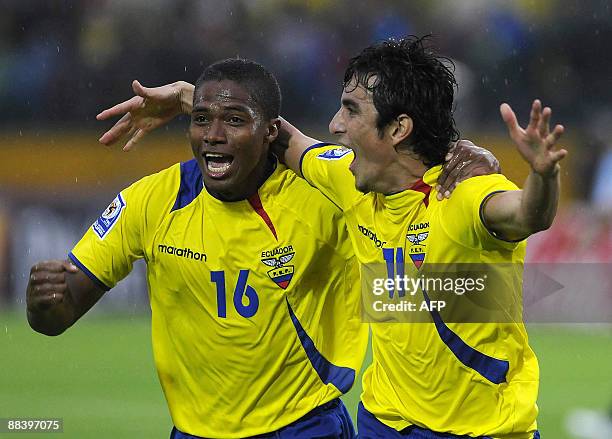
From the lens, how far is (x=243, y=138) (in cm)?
471

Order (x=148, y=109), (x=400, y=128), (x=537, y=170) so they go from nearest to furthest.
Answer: (x=537, y=170) < (x=400, y=128) < (x=148, y=109)

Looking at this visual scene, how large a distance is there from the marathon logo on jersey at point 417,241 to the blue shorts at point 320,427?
2.81 feet

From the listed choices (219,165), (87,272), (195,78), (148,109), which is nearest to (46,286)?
(87,272)

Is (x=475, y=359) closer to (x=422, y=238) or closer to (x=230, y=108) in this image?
(x=422, y=238)

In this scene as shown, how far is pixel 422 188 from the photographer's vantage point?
4465mm

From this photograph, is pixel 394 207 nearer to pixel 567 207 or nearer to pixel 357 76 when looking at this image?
→ pixel 357 76

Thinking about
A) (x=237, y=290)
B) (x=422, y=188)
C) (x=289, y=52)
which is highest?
(x=289, y=52)

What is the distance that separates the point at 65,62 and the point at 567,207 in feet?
19.5

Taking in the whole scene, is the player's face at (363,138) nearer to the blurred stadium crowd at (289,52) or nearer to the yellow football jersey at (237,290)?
the yellow football jersey at (237,290)

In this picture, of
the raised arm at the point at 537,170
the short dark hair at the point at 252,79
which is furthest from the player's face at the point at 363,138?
the raised arm at the point at 537,170

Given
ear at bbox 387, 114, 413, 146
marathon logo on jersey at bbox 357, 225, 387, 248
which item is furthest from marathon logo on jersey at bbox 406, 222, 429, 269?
ear at bbox 387, 114, 413, 146

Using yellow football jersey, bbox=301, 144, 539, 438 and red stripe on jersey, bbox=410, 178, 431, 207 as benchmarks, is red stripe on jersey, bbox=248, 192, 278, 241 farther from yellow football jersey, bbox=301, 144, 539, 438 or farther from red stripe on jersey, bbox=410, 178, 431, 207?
red stripe on jersey, bbox=410, 178, 431, 207

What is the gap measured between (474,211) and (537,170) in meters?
0.40

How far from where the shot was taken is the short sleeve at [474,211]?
158 inches
